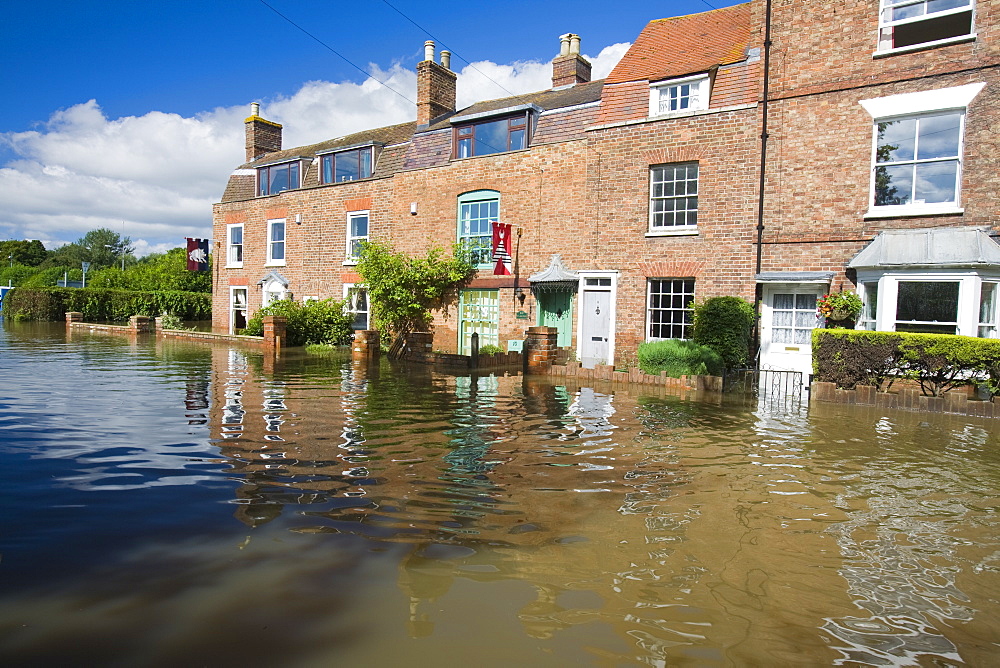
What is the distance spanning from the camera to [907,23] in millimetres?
13094

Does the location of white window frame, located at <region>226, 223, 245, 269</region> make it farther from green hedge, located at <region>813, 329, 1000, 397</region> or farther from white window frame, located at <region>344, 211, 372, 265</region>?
green hedge, located at <region>813, 329, 1000, 397</region>

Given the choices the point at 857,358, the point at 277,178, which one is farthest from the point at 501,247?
the point at 277,178

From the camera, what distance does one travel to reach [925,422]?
9.50 metres

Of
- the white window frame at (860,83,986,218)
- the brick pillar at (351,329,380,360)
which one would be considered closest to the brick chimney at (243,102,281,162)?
the brick pillar at (351,329,380,360)

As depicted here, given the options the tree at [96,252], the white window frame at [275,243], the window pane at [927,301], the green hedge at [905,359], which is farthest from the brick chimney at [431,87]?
the tree at [96,252]

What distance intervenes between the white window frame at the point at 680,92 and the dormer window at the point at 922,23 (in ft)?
12.1

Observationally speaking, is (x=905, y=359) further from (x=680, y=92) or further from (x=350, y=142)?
(x=350, y=142)

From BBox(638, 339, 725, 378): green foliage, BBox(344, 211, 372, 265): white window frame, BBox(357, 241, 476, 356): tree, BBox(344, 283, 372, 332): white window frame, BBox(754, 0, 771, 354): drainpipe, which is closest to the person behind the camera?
BBox(638, 339, 725, 378): green foliage

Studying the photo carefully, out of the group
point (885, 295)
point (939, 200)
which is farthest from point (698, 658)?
point (939, 200)

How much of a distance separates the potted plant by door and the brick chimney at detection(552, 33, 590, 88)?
11585 mm

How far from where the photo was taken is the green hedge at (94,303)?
34.2 m

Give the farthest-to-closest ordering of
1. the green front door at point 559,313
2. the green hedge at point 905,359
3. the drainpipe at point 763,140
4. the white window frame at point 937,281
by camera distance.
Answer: the green front door at point 559,313 → the drainpipe at point 763,140 → the white window frame at point 937,281 → the green hedge at point 905,359

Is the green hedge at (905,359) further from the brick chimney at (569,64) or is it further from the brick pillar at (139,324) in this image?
the brick pillar at (139,324)

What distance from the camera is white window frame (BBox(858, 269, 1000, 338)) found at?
11711 millimetres
